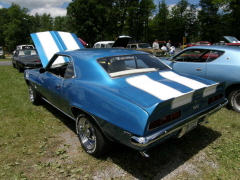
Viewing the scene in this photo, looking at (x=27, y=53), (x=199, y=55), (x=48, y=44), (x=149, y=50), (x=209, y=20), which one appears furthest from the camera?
(x=209, y=20)

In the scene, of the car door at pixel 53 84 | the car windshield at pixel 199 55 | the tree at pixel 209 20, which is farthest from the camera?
the tree at pixel 209 20

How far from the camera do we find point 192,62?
526 cm

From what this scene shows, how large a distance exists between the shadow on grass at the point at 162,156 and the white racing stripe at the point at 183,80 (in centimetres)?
102

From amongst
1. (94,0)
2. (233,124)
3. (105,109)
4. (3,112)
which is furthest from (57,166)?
(94,0)

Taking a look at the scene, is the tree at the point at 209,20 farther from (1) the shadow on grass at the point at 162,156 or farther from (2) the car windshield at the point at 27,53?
(1) the shadow on grass at the point at 162,156

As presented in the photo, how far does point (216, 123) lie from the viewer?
3.92 meters

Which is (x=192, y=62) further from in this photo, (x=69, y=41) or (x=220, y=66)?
(x=69, y=41)

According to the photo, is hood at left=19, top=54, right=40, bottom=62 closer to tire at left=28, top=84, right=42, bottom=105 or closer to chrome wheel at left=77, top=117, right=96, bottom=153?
tire at left=28, top=84, right=42, bottom=105

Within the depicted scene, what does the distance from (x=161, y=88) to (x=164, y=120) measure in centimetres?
47

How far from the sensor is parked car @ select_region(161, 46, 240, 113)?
174 inches

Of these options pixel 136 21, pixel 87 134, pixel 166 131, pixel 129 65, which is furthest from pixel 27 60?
pixel 136 21

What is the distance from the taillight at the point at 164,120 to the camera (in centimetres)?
210

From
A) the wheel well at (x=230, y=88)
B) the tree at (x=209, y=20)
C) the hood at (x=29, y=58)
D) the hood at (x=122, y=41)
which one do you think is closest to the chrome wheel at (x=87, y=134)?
the wheel well at (x=230, y=88)

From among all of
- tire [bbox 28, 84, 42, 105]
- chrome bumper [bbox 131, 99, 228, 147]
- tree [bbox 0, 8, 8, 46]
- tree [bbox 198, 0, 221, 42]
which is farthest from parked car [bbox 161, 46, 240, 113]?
tree [bbox 0, 8, 8, 46]
